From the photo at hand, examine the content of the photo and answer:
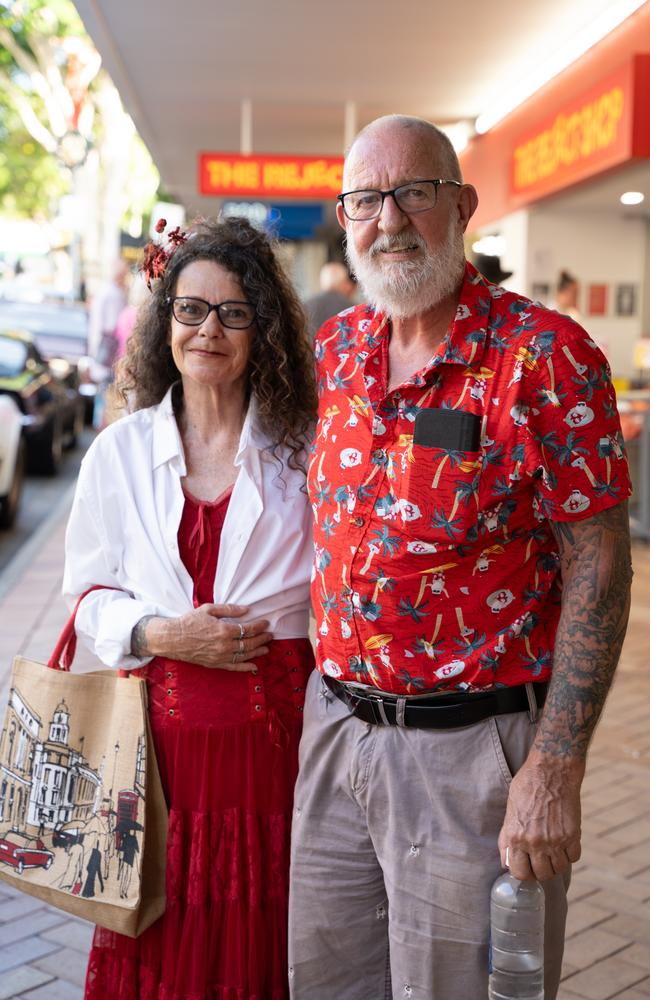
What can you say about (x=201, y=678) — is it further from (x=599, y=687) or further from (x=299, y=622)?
(x=599, y=687)

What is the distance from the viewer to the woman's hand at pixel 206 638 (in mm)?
2570

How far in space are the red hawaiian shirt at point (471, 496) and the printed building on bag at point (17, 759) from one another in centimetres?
82

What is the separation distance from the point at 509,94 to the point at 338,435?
911 centimetres

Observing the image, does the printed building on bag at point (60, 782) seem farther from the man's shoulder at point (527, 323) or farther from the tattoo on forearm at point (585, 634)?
the man's shoulder at point (527, 323)

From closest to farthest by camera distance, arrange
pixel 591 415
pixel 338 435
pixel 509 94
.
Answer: pixel 591 415 < pixel 338 435 < pixel 509 94

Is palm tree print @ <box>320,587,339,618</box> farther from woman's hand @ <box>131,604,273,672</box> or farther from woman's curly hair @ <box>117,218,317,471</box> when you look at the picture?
woman's curly hair @ <box>117,218,317,471</box>

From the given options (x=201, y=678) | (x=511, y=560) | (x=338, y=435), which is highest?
(x=338, y=435)

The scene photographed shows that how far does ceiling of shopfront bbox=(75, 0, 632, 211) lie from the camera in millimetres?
8125

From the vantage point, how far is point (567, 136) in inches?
363

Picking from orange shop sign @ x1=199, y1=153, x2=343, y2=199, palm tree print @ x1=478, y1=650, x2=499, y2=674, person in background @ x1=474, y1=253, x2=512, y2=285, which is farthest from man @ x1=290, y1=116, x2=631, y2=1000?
orange shop sign @ x1=199, y1=153, x2=343, y2=199

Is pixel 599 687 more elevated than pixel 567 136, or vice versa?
pixel 567 136

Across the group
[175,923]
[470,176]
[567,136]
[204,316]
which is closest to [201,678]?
[175,923]

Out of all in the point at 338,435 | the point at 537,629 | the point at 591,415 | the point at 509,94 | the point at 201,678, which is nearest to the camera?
the point at 591,415

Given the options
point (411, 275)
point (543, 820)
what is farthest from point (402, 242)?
point (543, 820)
